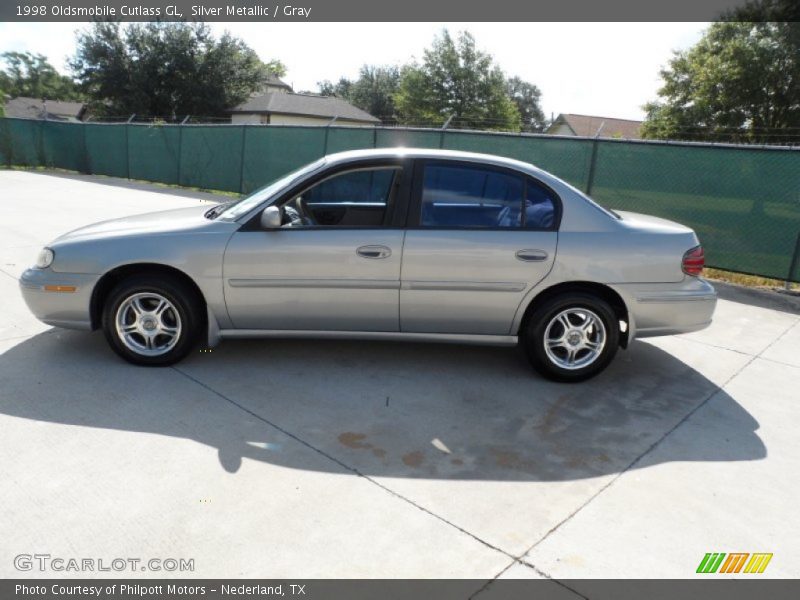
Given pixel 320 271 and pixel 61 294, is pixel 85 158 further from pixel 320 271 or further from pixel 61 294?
pixel 320 271

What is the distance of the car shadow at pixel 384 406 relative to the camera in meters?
3.26

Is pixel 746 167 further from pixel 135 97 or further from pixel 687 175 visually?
pixel 135 97

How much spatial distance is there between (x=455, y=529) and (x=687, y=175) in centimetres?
735

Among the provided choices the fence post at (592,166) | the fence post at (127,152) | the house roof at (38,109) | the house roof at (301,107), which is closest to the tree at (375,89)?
the house roof at (301,107)

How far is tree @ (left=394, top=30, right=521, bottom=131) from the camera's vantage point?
2035 inches

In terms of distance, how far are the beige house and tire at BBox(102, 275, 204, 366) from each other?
140 feet

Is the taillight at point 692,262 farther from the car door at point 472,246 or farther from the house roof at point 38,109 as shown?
the house roof at point 38,109

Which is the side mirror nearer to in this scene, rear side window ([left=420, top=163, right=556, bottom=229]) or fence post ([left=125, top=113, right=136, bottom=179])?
rear side window ([left=420, top=163, right=556, bottom=229])

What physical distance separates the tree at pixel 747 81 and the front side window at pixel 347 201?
2744cm

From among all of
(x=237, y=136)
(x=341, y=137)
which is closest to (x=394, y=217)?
(x=341, y=137)

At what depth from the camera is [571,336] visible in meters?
4.25

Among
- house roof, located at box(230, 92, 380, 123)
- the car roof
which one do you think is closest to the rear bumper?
the car roof

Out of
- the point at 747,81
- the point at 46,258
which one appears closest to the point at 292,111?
the point at 747,81

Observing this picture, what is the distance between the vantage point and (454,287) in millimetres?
4109
